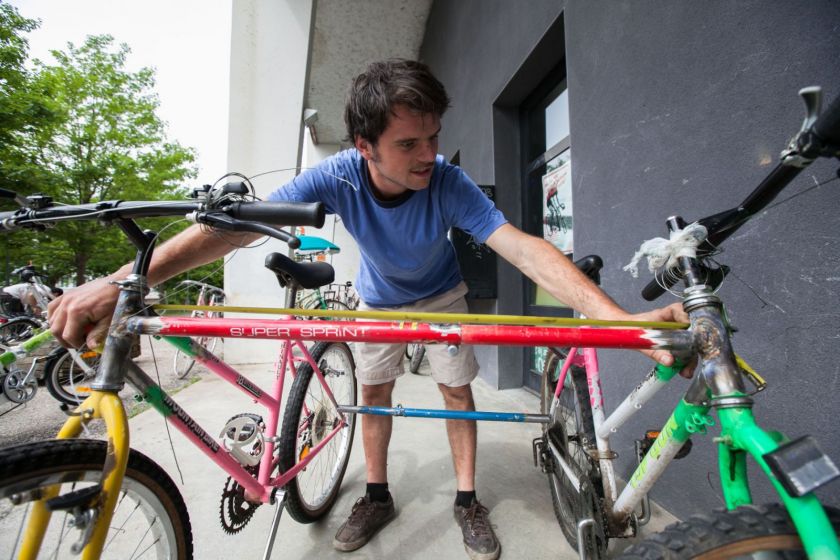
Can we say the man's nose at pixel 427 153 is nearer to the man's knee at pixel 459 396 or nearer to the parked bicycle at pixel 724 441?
the parked bicycle at pixel 724 441

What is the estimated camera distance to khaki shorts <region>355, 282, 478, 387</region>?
190 cm

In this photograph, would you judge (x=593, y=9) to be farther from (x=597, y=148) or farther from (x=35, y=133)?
(x=35, y=133)

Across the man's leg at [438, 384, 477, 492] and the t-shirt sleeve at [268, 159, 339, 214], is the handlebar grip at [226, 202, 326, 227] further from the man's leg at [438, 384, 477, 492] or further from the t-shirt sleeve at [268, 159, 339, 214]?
the man's leg at [438, 384, 477, 492]

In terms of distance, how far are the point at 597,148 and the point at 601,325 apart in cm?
179

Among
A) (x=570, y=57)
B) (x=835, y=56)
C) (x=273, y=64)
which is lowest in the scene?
(x=835, y=56)

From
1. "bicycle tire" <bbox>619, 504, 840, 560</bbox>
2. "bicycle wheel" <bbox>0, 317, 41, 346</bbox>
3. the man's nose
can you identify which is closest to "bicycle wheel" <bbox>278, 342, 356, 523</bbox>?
the man's nose

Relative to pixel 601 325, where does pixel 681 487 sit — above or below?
below

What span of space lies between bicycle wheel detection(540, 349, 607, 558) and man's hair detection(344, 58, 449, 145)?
1347mm

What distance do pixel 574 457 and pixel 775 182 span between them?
1.38 metres

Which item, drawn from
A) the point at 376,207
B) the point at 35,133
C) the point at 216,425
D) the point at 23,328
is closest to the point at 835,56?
the point at 376,207

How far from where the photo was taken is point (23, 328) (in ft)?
15.3

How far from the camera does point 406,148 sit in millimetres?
1499

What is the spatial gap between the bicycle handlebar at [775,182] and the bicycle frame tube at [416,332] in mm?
228

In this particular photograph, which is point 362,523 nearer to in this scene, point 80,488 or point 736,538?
point 80,488
